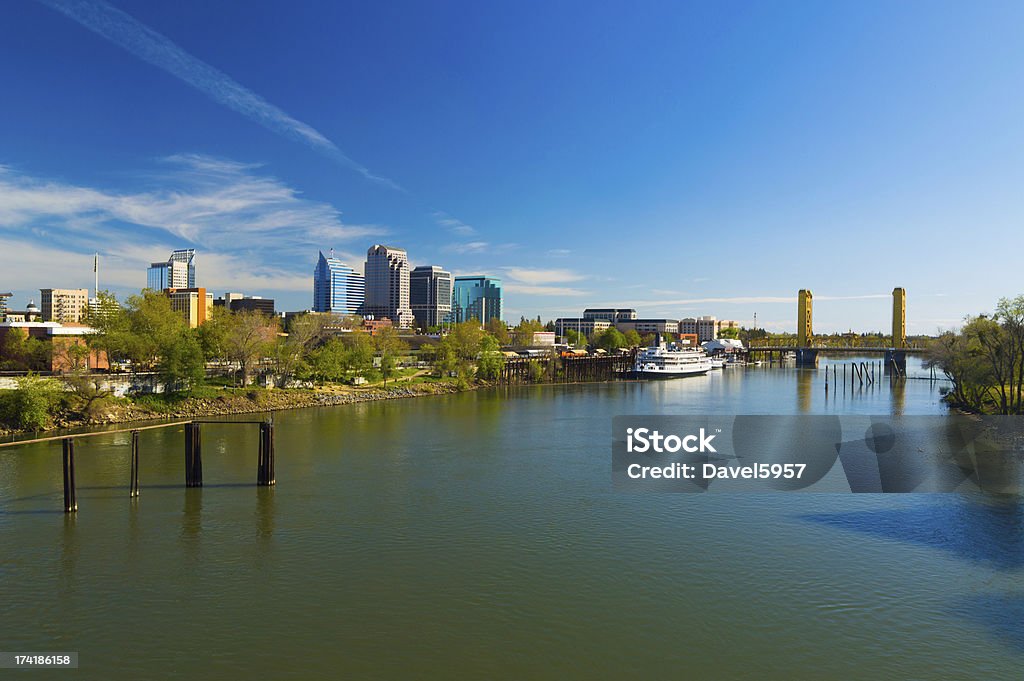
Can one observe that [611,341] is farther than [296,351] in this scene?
Yes

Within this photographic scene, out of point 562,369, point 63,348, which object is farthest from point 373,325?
point 63,348

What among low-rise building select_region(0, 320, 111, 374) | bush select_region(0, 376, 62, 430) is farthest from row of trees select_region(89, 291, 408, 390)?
bush select_region(0, 376, 62, 430)

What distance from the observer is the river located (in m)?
10.4

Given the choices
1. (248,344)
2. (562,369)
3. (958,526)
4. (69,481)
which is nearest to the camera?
(958,526)

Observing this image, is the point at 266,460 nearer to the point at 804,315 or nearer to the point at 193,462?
the point at 193,462

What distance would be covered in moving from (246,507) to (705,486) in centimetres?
1405

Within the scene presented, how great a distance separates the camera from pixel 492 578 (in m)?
13.4

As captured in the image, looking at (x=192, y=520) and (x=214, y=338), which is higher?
(x=214, y=338)

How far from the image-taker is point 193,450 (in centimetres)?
2020

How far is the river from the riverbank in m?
10.2

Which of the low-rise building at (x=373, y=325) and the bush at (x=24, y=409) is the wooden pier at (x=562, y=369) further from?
the bush at (x=24, y=409)

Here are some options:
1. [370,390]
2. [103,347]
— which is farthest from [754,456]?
[103,347]

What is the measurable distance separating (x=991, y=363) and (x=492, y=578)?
34881mm

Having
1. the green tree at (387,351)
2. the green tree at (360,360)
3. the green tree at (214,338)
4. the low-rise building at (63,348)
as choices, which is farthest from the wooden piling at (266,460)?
the green tree at (387,351)
